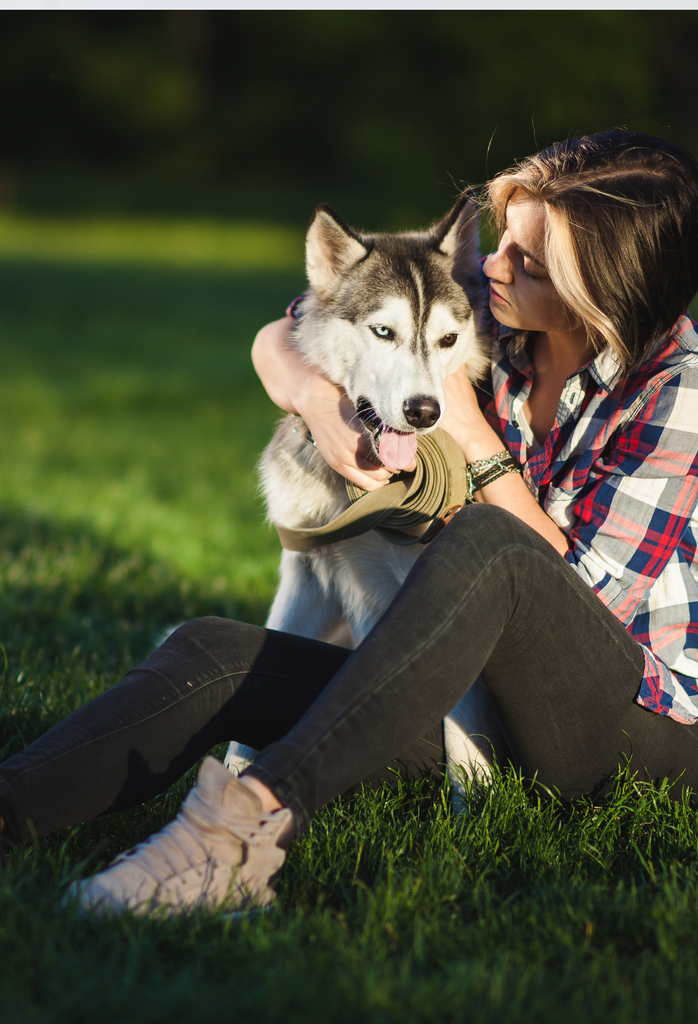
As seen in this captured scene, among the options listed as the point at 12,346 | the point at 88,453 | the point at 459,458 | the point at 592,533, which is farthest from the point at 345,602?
the point at 12,346

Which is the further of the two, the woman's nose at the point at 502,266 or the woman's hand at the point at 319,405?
the woman's hand at the point at 319,405

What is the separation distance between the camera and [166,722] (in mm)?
2021

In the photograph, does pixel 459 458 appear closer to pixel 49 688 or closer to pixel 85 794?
pixel 85 794

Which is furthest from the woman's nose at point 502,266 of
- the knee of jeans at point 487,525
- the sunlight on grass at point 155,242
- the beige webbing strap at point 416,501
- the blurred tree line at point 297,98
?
the sunlight on grass at point 155,242

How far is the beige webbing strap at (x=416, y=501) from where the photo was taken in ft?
8.09

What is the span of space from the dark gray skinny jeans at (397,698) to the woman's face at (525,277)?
700 mm

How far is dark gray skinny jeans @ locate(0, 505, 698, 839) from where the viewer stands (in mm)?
1820

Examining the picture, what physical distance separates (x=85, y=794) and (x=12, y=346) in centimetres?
1087

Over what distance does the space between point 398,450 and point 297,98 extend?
3436 cm

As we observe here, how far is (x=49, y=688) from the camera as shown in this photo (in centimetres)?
287

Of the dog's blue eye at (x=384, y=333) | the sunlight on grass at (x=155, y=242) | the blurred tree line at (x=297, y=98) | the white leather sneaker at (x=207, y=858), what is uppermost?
the blurred tree line at (x=297, y=98)

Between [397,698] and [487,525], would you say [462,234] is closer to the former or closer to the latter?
[487,525]

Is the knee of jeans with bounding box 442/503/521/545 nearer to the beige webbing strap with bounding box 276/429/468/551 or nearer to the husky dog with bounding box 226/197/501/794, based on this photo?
the beige webbing strap with bounding box 276/429/468/551

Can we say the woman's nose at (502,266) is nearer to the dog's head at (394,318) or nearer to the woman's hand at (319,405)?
the dog's head at (394,318)
